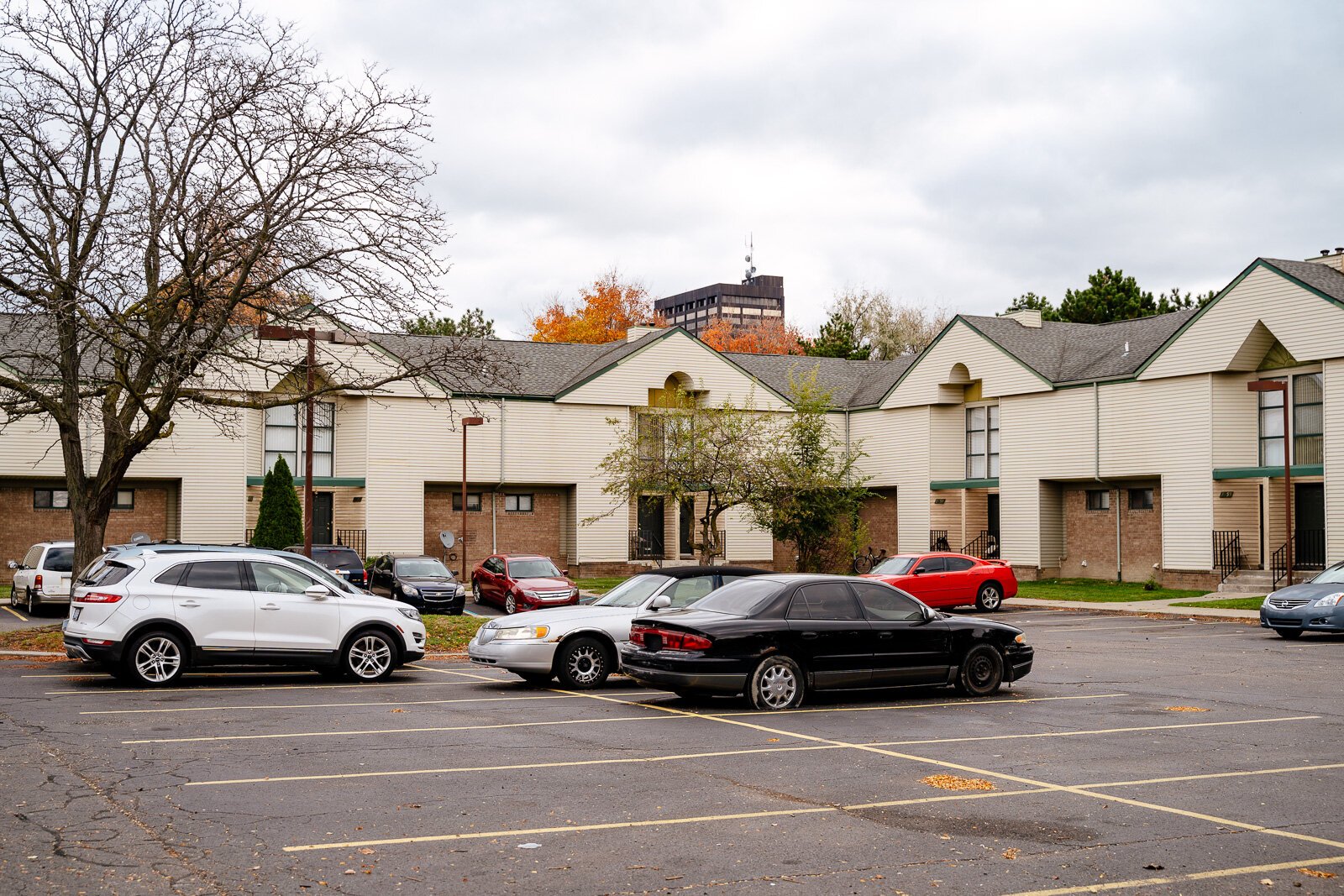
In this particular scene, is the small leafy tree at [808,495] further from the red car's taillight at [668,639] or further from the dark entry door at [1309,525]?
the red car's taillight at [668,639]

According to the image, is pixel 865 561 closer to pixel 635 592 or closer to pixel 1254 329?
pixel 1254 329

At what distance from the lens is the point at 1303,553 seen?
36906 mm

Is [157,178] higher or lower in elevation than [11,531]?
higher

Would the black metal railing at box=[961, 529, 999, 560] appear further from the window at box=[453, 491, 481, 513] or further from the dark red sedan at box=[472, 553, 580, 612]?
Answer: the dark red sedan at box=[472, 553, 580, 612]

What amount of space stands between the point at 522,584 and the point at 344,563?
4653mm

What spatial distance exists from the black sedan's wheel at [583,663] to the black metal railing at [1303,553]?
1014 inches

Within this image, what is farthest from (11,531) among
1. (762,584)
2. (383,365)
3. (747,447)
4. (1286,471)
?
(1286,471)

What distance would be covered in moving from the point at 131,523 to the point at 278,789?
117ft

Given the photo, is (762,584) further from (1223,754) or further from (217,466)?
(217,466)

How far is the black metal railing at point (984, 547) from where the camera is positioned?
46062 mm

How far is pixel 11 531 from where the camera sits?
4031cm

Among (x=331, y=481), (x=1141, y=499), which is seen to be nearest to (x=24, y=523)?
(x=331, y=481)

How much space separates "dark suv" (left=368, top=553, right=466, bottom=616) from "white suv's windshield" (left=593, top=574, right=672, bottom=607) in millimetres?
14098

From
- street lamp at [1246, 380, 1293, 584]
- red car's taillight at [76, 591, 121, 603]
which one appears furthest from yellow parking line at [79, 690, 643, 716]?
street lamp at [1246, 380, 1293, 584]
